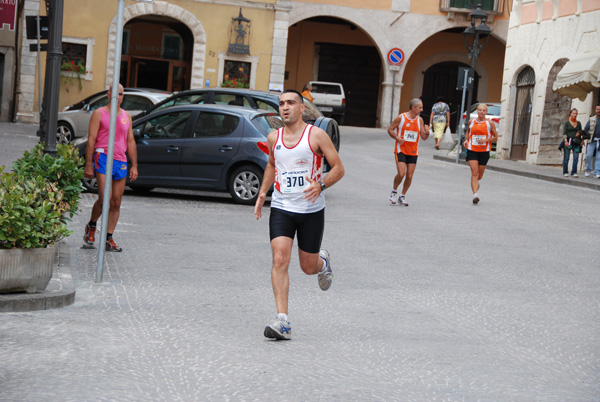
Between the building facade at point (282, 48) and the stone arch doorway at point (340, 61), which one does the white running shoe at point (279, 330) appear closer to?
the building facade at point (282, 48)

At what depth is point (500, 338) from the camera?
7145mm

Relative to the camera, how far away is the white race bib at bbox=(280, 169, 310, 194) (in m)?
7.05

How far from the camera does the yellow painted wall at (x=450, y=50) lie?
50.4 metres

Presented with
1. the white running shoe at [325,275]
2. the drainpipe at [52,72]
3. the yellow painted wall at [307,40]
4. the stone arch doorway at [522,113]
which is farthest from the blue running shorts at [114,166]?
the yellow painted wall at [307,40]

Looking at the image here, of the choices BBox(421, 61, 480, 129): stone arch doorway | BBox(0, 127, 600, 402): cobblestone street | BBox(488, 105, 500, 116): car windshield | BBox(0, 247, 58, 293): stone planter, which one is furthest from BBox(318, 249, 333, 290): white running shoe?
BBox(421, 61, 480, 129): stone arch doorway

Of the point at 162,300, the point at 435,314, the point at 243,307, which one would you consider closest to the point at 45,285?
the point at 162,300

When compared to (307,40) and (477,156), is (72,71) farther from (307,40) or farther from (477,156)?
(477,156)

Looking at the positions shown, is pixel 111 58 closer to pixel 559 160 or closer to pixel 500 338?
pixel 559 160

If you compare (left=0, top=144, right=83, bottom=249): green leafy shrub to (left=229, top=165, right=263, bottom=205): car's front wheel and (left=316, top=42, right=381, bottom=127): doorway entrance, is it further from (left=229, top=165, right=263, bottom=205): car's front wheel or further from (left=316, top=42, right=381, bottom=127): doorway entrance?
(left=316, top=42, right=381, bottom=127): doorway entrance

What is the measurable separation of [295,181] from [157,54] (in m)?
35.7

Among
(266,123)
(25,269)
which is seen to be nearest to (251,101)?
(266,123)

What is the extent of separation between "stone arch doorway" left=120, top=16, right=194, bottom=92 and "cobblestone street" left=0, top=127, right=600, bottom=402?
2759 centimetres

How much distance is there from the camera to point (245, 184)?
15711mm

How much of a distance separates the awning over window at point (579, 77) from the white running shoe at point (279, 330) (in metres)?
22.2
